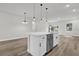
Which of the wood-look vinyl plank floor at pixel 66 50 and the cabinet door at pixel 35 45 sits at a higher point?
the cabinet door at pixel 35 45

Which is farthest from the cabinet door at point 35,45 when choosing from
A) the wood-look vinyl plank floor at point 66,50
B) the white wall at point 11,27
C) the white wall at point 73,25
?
the white wall at point 73,25

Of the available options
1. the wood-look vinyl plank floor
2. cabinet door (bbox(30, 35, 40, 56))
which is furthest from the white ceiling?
the wood-look vinyl plank floor

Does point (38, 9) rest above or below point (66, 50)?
above

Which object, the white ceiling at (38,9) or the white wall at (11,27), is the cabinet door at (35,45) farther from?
the white ceiling at (38,9)

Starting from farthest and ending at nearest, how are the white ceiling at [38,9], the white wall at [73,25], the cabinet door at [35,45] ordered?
the white wall at [73,25] → the white ceiling at [38,9] → the cabinet door at [35,45]

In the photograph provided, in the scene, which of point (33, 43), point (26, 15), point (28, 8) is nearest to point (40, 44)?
point (33, 43)

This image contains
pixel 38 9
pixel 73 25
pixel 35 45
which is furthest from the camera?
pixel 38 9

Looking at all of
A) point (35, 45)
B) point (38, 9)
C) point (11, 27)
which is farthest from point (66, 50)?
point (11, 27)

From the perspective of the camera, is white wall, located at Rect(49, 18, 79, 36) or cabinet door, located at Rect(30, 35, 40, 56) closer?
cabinet door, located at Rect(30, 35, 40, 56)

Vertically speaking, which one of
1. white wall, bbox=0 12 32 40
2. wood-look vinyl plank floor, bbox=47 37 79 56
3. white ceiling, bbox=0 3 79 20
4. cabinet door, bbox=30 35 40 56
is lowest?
wood-look vinyl plank floor, bbox=47 37 79 56

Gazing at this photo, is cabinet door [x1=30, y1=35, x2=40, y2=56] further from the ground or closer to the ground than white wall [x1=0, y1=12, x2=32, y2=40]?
closer to the ground

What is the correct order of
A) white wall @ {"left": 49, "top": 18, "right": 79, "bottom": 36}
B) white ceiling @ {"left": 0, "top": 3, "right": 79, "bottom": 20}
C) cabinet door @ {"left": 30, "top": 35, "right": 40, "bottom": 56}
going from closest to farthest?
1. cabinet door @ {"left": 30, "top": 35, "right": 40, "bottom": 56}
2. white ceiling @ {"left": 0, "top": 3, "right": 79, "bottom": 20}
3. white wall @ {"left": 49, "top": 18, "right": 79, "bottom": 36}

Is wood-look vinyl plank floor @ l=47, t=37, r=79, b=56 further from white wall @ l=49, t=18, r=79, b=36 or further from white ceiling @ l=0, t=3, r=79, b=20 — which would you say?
white ceiling @ l=0, t=3, r=79, b=20

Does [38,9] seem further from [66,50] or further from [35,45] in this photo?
[66,50]
